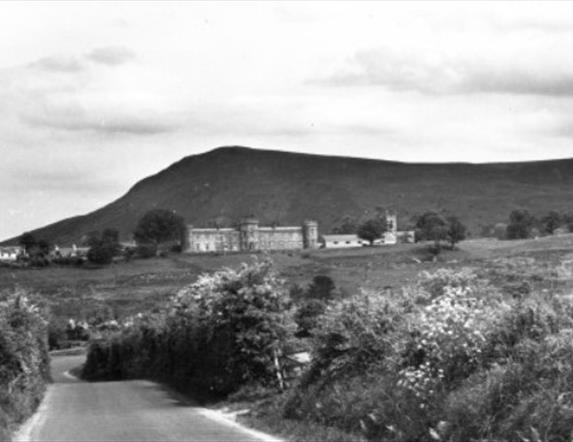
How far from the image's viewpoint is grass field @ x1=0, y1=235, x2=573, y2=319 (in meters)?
112

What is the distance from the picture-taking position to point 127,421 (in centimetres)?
2545

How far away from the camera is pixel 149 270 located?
5758 inches

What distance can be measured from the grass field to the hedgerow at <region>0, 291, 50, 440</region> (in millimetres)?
65203

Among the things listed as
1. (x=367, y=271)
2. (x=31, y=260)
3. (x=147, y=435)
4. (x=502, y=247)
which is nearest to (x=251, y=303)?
(x=147, y=435)

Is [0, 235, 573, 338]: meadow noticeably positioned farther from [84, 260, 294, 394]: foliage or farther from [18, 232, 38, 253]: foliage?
[84, 260, 294, 394]: foliage

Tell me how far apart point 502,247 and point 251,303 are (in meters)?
112

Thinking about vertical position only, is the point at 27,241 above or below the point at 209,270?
above

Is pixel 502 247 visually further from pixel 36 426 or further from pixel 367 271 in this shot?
pixel 36 426

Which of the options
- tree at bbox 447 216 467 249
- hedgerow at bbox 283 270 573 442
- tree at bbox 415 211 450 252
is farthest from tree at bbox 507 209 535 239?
hedgerow at bbox 283 270 573 442

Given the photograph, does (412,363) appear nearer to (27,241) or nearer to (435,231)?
(435,231)

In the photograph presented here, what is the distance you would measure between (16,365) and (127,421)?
6.08m

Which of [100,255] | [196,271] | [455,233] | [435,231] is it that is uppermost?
[435,231]

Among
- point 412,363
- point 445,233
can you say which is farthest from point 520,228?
point 412,363

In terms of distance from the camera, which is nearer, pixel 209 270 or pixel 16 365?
pixel 16 365
